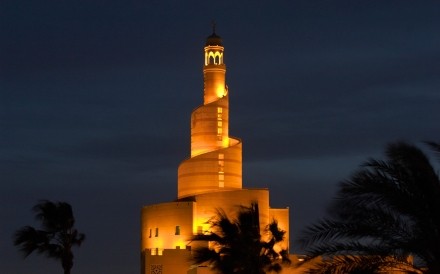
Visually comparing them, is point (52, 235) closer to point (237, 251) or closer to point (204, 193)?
point (237, 251)

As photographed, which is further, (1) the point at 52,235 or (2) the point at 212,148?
(2) the point at 212,148

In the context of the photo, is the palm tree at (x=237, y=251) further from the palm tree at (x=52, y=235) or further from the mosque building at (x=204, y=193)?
the mosque building at (x=204, y=193)

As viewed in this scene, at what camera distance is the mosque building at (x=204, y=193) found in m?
76.2

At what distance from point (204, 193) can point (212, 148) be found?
336cm

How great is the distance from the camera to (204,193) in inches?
3051

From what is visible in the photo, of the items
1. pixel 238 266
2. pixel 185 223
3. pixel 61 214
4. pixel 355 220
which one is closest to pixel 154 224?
pixel 185 223

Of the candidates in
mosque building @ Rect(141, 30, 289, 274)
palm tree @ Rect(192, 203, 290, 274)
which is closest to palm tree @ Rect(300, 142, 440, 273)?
palm tree @ Rect(192, 203, 290, 274)

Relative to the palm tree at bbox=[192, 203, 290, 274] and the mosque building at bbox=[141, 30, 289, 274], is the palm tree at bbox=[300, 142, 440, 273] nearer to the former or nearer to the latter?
the palm tree at bbox=[192, 203, 290, 274]

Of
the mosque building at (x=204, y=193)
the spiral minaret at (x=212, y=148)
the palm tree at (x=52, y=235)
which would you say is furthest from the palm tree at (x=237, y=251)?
the spiral minaret at (x=212, y=148)

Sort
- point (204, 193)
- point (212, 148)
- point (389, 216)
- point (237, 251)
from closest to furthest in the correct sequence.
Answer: point (389, 216), point (237, 251), point (204, 193), point (212, 148)

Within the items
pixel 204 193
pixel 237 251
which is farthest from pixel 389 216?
pixel 204 193

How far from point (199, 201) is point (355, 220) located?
52.9 m

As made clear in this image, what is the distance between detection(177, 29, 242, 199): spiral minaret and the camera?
257 ft

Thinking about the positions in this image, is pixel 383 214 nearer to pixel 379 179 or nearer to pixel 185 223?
pixel 379 179
